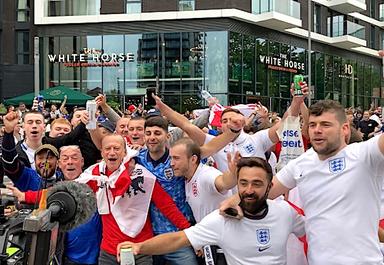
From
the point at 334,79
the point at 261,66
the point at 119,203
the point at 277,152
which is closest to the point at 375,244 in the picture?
the point at 119,203

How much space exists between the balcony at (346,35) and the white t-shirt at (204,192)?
36.0 m

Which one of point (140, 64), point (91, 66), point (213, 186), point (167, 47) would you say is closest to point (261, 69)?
point (167, 47)

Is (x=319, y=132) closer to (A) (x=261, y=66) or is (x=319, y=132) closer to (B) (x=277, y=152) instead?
(B) (x=277, y=152)

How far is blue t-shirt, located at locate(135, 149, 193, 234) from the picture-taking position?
195 inches

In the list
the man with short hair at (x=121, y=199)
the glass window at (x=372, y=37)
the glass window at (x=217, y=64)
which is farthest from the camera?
the glass window at (x=372, y=37)

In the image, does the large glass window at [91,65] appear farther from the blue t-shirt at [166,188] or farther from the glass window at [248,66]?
the blue t-shirt at [166,188]

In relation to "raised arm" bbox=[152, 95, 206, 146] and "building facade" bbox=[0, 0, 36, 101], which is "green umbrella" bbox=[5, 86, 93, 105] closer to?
"building facade" bbox=[0, 0, 36, 101]

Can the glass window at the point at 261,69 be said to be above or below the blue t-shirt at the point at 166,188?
above

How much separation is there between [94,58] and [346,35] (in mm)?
18079

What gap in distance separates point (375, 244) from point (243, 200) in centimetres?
85

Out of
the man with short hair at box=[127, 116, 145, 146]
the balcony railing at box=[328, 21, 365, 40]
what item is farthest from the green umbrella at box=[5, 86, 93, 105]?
the balcony railing at box=[328, 21, 365, 40]

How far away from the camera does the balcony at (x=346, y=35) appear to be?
39250mm

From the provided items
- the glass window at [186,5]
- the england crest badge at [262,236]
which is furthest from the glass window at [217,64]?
the england crest badge at [262,236]

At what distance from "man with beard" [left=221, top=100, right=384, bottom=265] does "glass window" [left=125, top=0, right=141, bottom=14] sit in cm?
2840
